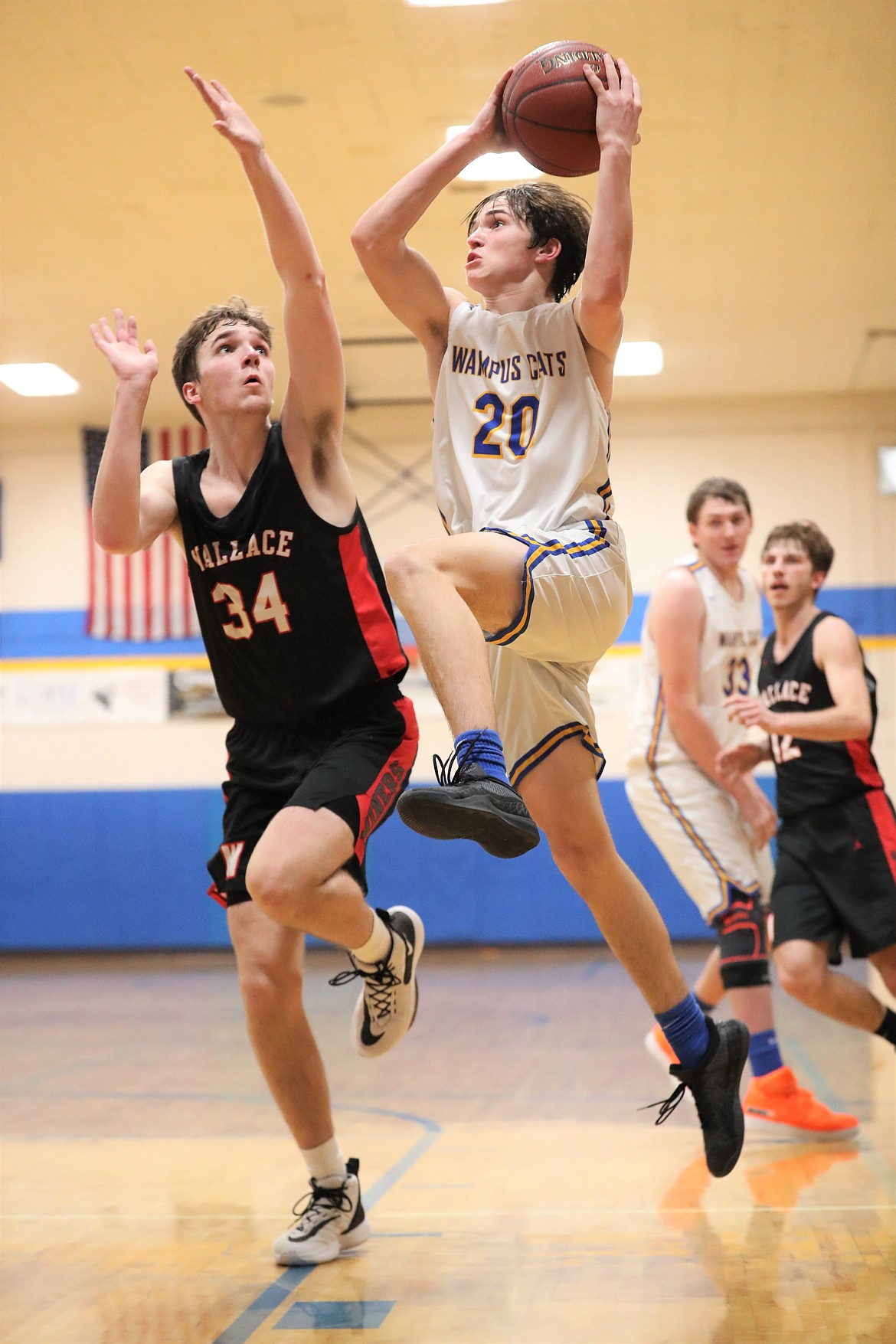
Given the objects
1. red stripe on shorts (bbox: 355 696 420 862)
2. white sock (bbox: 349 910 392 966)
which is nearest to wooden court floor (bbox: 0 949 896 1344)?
white sock (bbox: 349 910 392 966)

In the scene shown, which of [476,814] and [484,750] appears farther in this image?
[484,750]

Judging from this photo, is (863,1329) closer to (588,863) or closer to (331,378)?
(588,863)

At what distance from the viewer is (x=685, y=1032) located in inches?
127

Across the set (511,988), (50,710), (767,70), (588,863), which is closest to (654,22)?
(767,70)

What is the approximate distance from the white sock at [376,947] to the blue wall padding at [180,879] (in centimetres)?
760

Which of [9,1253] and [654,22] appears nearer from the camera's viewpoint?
[9,1253]

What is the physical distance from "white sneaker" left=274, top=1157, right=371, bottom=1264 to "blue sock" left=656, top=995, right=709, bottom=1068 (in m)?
0.99

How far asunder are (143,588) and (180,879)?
8.64ft

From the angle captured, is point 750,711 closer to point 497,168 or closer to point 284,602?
point 284,602

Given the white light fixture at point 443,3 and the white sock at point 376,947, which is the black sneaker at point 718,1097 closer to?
the white sock at point 376,947

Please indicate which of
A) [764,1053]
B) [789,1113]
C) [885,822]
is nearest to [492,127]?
[885,822]

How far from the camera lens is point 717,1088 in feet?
10.7

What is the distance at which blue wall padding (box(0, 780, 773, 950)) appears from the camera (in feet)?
37.3

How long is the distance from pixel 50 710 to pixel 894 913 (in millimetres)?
9065
